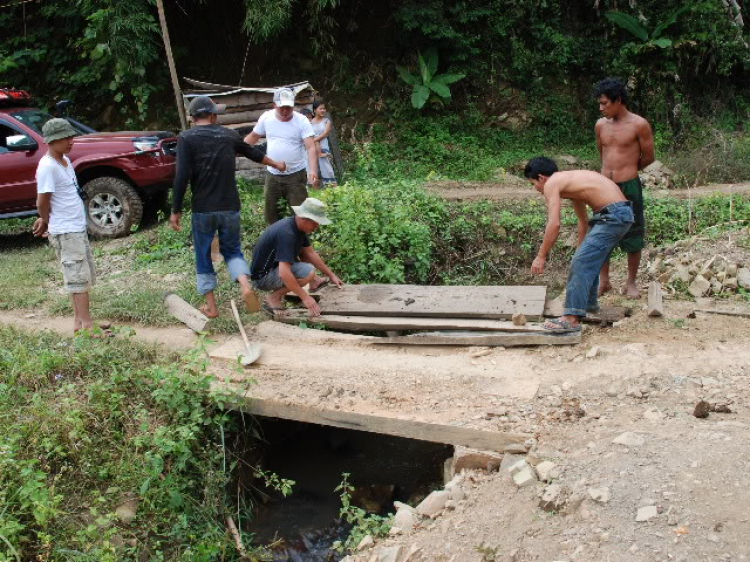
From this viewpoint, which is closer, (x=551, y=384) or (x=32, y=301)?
(x=551, y=384)

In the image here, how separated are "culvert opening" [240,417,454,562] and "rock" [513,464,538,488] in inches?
58.3

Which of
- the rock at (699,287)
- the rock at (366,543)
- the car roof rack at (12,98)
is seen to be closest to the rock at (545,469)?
the rock at (366,543)

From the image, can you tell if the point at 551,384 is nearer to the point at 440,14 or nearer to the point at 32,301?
the point at 32,301

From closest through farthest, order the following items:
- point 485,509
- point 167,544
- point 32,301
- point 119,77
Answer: point 485,509
point 167,544
point 32,301
point 119,77

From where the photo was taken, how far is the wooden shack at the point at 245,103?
12164 mm

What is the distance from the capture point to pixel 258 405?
5.79 meters

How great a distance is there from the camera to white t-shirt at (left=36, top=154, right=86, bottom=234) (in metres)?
6.21

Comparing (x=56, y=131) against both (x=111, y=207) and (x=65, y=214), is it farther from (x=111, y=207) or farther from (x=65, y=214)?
(x=111, y=207)

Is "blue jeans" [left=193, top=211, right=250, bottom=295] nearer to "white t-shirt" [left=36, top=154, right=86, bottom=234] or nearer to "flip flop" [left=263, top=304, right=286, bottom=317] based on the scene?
"flip flop" [left=263, top=304, right=286, bottom=317]

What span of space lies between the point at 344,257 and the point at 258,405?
8.63 ft

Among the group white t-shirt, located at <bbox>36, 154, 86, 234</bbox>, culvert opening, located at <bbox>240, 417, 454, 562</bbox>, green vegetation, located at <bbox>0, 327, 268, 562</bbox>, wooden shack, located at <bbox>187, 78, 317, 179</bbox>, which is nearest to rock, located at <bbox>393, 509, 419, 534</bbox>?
culvert opening, located at <bbox>240, 417, 454, 562</bbox>

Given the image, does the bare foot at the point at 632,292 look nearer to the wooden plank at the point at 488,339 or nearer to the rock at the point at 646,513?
the wooden plank at the point at 488,339

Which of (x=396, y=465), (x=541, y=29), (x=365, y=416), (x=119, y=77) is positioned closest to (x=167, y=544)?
(x=365, y=416)

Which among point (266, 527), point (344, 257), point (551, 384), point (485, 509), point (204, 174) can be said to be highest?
point (204, 174)
